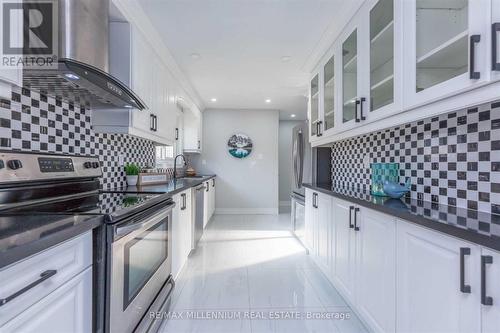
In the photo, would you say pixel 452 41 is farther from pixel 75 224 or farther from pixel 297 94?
pixel 297 94

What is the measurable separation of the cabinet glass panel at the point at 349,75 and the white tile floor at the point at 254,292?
5.06ft

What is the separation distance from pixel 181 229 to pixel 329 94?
6.73 ft

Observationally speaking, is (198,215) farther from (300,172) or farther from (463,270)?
(463,270)

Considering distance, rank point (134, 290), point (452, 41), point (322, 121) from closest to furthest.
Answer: point (452, 41), point (134, 290), point (322, 121)

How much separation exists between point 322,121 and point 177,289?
2221 mm

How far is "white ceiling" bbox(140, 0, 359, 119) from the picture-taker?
6.72ft

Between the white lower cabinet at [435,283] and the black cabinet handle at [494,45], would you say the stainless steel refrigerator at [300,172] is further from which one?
the black cabinet handle at [494,45]

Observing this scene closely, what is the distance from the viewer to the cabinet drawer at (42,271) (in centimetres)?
66

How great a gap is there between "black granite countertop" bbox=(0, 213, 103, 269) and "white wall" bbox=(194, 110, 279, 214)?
4.78 metres

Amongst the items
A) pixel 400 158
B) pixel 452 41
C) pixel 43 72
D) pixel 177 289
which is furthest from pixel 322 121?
pixel 43 72

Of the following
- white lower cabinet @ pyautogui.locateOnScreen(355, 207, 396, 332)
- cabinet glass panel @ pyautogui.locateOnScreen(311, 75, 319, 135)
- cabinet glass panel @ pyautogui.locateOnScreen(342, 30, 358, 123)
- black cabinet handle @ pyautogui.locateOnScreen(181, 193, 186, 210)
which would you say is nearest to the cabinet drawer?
white lower cabinet @ pyautogui.locateOnScreen(355, 207, 396, 332)

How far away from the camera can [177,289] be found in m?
2.30

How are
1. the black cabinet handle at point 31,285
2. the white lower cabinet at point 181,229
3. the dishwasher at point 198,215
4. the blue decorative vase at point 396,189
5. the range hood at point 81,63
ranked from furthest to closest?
the dishwasher at point 198,215 → the white lower cabinet at point 181,229 → the blue decorative vase at point 396,189 → the range hood at point 81,63 → the black cabinet handle at point 31,285

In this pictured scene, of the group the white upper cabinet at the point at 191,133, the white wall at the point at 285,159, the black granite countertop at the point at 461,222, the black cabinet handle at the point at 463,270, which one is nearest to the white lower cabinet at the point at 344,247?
the black granite countertop at the point at 461,222
